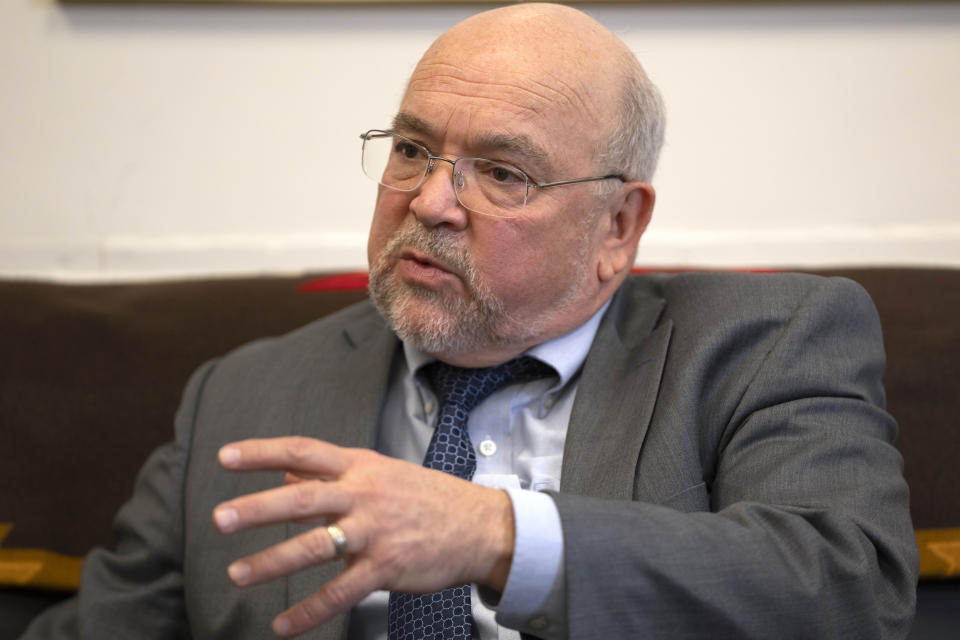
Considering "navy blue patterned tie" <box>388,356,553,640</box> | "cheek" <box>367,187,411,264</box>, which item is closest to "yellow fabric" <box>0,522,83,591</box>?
"navy blue patterned tie" <box>388,356,553,640</box>

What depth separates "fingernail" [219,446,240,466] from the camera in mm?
914

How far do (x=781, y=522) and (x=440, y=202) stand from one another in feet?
2.17

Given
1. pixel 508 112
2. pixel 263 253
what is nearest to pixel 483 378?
pixel 508 112

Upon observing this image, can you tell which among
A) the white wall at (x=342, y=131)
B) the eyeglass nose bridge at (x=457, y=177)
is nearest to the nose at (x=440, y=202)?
the eyeglass nose bridge at (x=457, y=177)

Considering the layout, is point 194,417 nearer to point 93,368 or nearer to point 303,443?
point 93,368

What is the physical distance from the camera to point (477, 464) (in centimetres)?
146

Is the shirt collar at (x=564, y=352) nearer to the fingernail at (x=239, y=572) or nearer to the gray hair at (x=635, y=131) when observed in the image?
the gray hair at (x=635, y=131)

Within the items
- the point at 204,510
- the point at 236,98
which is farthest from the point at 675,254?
the point at 204,510

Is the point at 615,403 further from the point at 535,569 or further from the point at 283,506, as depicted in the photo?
the point at 283,506

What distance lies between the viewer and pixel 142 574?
156 cm

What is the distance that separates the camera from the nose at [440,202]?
139 centimetres

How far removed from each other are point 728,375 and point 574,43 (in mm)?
580

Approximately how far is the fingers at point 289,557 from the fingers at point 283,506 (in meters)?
0.02

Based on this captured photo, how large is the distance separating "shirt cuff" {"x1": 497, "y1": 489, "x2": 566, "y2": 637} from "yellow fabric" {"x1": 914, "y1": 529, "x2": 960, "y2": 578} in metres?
0.80
